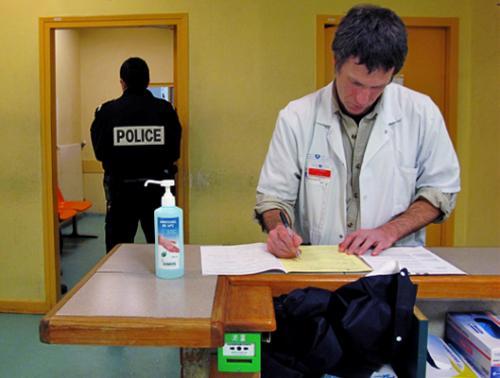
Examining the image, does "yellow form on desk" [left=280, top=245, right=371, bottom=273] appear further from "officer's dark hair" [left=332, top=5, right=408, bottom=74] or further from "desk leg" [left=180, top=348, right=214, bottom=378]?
"officer's dark hair" [left=332, top=5, right=408, bottom=74]

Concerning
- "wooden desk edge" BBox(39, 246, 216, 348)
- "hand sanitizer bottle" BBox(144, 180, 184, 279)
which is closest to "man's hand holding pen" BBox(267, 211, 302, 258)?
"hand sanitizer bottle" BBox(144, 180, 184, 279)

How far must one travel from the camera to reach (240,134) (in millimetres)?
3387

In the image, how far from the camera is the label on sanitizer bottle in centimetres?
114

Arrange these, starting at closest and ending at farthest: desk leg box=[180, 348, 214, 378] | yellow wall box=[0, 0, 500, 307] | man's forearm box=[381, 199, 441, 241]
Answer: desk leg box=[180, 348, 214, 378] < man's forearm box=[381, 199, 441, 241] < yellow wall box=[0, 0, 500, 307]

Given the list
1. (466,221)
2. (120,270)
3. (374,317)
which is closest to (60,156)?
(466,221)

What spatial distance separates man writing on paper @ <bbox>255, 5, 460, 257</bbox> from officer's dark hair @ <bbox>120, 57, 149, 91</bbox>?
1.73 m

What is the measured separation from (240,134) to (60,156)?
3.64 m

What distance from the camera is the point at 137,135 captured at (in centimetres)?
318

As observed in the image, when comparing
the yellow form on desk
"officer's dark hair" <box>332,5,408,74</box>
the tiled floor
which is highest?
"officer's dark hair" <box>332,5,408,74</box>

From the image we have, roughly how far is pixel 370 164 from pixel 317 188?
0.18 m

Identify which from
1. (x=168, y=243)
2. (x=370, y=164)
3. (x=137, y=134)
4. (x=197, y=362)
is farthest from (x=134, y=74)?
(x=197, y=362)

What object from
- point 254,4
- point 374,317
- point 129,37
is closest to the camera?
point 374,317

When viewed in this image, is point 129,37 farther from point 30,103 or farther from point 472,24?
point 472,24

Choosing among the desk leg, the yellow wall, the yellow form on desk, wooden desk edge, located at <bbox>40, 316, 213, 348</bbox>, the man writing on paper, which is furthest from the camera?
the yellow wall
